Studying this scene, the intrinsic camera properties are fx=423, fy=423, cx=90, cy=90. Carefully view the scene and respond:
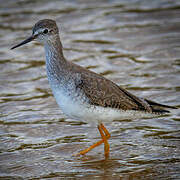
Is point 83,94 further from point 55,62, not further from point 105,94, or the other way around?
point 55,62

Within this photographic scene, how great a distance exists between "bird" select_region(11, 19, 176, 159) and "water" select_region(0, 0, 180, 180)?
0.52 m

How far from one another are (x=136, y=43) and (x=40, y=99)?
388 cm

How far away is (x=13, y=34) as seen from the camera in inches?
531

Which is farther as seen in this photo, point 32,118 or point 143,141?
point 32,118

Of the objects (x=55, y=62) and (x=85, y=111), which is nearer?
(x=85, y=111)

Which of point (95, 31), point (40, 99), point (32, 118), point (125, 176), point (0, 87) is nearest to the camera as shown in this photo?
point (125, 176)

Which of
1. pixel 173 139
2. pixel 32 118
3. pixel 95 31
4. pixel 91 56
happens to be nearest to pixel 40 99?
pixel 32 118

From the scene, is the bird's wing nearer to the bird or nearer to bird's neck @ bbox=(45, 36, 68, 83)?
the bird

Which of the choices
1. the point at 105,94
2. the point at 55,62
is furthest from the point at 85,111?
the point at 55,62

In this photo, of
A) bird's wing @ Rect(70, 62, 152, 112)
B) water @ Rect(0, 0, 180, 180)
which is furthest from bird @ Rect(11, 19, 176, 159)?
water @ Rect(0, 0, 180, 180)

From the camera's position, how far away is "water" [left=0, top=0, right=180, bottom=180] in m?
7.21

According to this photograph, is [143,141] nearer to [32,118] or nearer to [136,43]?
[32,118]

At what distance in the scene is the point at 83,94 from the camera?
7.11 m

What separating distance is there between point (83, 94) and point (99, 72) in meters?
3.85
